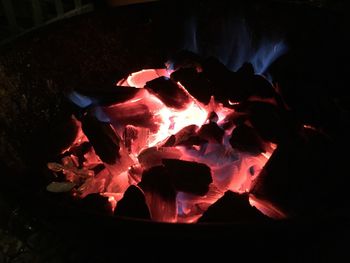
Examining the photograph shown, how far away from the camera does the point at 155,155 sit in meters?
1.22

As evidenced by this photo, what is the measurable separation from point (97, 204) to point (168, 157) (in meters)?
0.27

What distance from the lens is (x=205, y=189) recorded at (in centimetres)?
108

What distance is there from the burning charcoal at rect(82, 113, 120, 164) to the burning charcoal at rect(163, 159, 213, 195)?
24 cm

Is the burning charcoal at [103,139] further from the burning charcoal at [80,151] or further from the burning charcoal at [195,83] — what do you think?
the burning charcoal at [195,83]

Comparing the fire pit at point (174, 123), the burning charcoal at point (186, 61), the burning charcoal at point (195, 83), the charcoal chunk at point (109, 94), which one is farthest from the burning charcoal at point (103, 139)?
the burning charcoal at point (186, 61)

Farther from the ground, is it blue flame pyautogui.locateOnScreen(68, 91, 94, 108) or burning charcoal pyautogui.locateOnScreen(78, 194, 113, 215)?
blue flame pyautogui.locateOnScreen(68, 91, 94, 108)

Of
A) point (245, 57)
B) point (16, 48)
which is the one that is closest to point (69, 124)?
point (16, 48)

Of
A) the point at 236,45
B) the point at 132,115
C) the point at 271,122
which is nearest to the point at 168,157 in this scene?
the point at 132,115

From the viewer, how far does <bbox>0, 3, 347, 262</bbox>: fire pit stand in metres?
1.02

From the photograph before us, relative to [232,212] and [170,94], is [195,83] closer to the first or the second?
[170,94]

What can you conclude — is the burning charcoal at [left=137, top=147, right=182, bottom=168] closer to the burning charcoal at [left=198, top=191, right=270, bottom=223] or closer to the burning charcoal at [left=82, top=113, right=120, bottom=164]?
the burning charcoal at [left=82, top=113, right=120, bottom=164]

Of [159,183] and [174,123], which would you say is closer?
[159,183]

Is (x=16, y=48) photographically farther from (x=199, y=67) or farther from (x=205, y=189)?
(x=205, y=189)

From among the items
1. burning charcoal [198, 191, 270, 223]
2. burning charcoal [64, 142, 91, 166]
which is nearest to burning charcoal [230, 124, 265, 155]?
burning charcoal [198, 191, 270, 223]
